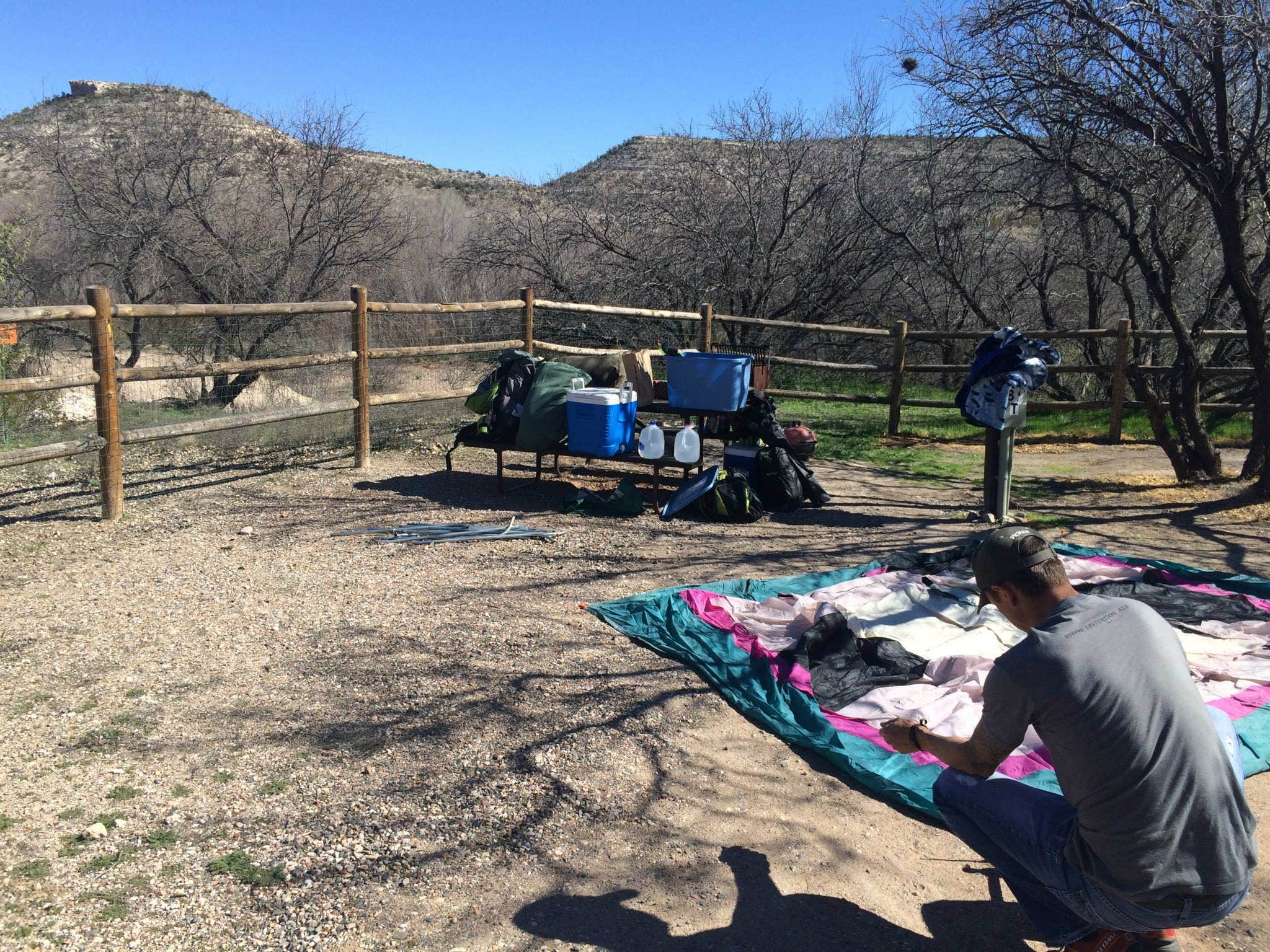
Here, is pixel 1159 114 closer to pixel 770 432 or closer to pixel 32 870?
pixel 770 432

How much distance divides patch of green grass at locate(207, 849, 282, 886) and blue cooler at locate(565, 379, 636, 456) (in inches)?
189

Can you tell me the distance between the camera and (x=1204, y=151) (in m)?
7.75

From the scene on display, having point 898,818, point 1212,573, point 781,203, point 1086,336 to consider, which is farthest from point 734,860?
point 781,203

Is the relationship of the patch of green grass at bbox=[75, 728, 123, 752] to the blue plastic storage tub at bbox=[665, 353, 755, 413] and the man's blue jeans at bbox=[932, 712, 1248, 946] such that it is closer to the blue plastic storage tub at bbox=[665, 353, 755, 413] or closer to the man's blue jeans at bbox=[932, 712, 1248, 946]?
the man's blue jeans at bbox=[932, 712, 1248, 946]

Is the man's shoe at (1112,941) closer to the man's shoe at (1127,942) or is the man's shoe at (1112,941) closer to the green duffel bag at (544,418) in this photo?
the man's shoe at (1127,942)

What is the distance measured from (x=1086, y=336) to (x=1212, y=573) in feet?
19.2

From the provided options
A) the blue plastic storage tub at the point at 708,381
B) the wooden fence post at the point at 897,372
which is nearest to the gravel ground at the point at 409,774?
the blue plastic storage tub at the point at 708,381

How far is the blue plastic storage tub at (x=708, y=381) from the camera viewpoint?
8109 mm

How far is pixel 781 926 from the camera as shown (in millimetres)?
2908

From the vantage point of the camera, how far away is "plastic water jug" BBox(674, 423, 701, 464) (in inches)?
307

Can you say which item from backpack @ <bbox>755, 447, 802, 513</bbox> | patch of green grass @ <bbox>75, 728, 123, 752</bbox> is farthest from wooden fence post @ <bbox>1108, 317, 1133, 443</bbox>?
patch of green grass @ <bbox>75, 728, 123, 752</bbox>

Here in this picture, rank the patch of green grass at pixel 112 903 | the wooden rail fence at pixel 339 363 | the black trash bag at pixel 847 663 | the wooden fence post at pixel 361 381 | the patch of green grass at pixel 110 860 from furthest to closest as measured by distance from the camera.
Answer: the wooden fence post at pixel 361 381
the wooden rail fence at pixel 339 363
the black trash bag at pixel 847 663
the patch of green grass at pixel 110 860
the patch of green grass at pixel 112 903

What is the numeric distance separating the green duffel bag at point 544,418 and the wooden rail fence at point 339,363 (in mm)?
1397

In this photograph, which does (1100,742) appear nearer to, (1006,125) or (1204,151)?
(1204,151)
